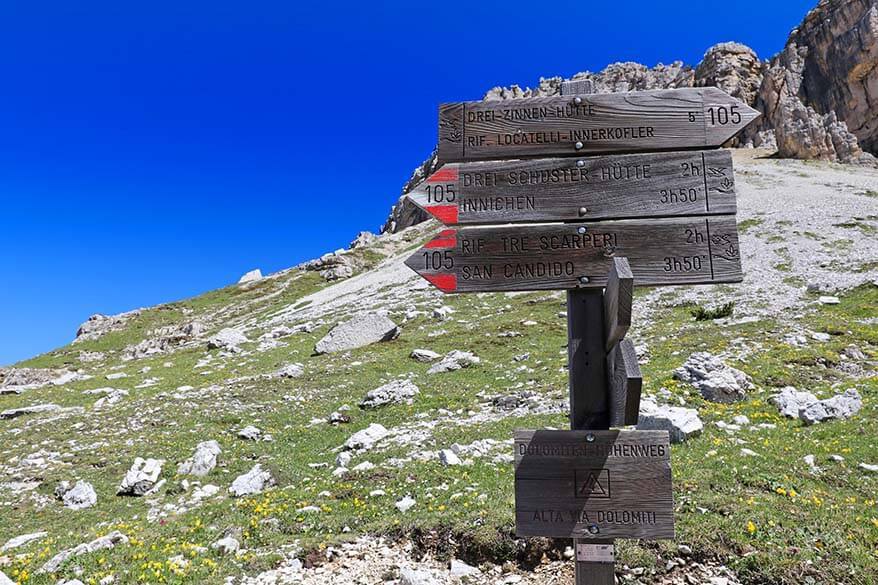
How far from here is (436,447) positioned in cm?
1174

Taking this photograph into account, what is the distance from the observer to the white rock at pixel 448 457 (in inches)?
407

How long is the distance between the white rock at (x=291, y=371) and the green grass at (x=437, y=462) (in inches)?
20.3

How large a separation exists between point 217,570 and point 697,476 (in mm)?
7513

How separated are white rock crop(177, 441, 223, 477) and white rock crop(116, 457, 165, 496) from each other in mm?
546

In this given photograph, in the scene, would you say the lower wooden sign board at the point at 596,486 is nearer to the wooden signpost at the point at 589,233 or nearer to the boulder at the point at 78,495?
the wooden signpost at the point at 589,233

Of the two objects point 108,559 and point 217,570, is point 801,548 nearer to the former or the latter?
point 217,570

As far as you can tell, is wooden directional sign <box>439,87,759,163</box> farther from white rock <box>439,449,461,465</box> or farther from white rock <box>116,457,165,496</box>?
white rock <box>116,457,165,496</box>

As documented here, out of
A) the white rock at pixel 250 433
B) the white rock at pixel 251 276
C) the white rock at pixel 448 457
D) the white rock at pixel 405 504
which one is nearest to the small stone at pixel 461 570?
the white rock at pixel 405 504

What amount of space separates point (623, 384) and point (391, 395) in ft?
46.4

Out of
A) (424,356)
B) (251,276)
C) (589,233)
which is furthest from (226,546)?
(251,276)

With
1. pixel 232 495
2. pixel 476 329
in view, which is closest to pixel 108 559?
pixel 232 495

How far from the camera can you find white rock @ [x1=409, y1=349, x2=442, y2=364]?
2281 cm

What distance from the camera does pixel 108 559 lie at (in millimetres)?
7207

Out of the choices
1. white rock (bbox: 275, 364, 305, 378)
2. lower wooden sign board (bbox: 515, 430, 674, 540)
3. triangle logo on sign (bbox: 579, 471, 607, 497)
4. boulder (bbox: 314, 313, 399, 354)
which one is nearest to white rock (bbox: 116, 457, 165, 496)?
white rock (bbox: 275, 364, 305, 378)
